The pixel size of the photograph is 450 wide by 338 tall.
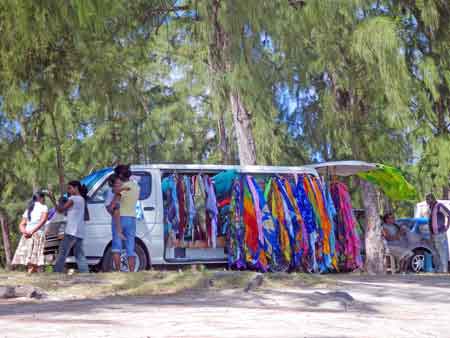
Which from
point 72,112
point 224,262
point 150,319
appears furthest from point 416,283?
point 72,112

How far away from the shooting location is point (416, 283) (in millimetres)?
10961

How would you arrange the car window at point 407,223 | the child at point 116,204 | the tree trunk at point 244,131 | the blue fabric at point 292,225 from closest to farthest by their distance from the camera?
the child at point 116,204 → the blue fabric at point 292,225 → the tree trunk at point 244,131 → the car window at point 407,223

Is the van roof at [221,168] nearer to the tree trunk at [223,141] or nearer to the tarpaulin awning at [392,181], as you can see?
the tarpaulin awning at [392,181]

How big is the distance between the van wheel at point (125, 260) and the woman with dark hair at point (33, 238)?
3.09 feet

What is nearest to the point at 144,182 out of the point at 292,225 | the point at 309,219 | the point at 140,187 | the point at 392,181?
the point at 140,187

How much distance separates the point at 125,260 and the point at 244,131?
4.32 m

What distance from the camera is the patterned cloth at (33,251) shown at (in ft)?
39.2

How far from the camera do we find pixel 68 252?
1134 cm

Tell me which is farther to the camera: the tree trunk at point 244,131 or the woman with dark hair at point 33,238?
the tree trunk at point 244,131

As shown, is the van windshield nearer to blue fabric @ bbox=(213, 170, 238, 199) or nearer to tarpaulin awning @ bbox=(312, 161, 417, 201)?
blue fabric @ bbox=(213, 170, 238, 199)

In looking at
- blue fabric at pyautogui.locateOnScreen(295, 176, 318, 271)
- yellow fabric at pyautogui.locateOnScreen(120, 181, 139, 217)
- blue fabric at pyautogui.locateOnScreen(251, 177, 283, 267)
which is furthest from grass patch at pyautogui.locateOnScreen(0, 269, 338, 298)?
blue fabric at pyautogui.locateOnScreen(295, 176, 318, 271)

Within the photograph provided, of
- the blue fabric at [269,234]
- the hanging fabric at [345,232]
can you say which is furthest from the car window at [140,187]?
the hanging fabric at [345,232]

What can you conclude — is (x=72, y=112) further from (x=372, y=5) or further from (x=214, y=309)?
(x=214, y=309)

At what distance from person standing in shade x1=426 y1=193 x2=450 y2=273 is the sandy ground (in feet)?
20.6
